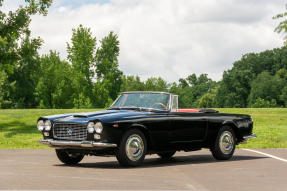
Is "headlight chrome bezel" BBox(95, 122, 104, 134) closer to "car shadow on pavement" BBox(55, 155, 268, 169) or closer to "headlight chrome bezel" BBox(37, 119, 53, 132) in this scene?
"car shadow on pavement" BBox(55, 155, 268, 169)

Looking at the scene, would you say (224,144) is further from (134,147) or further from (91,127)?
(91,127)

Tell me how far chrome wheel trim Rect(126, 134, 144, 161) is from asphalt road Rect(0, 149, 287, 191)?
34 cm

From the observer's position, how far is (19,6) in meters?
30.6

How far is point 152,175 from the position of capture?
9531 mm

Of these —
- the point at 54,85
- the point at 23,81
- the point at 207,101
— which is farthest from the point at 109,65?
the point at 207,101

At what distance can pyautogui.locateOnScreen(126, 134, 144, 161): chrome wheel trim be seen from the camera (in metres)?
10.7

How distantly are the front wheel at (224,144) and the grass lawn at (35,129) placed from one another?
21.1 ft

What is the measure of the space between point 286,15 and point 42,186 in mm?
31210

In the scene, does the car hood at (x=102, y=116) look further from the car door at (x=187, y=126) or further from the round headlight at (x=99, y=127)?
the car door at (x=187, y=126)

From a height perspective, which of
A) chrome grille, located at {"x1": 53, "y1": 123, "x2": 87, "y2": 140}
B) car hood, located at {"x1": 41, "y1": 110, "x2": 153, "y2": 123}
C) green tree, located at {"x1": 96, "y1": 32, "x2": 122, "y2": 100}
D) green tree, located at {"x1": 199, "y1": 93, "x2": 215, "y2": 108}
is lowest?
chrome grille, located at {"x1": 53, "y1": 123, "x2": 87, "y2": 140}

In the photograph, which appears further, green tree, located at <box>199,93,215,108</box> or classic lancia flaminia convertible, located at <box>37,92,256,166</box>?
green tree, located at <box>199,93,215,108</box>

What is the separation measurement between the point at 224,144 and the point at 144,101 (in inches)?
89.5

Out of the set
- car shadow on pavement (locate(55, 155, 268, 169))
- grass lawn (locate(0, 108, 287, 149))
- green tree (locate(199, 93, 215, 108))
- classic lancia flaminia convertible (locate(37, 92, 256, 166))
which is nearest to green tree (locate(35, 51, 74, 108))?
grass lawn (locate(0, 108, 287, 149))

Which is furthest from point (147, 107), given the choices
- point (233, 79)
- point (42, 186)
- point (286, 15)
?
point (233, 79)
